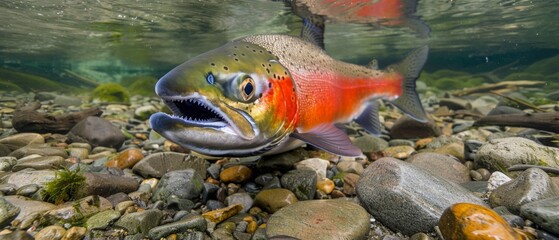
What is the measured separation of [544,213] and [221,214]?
2327 mm

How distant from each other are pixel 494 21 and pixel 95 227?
19.3m

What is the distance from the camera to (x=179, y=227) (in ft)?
7.09

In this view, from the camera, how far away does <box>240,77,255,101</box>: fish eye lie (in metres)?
2.02

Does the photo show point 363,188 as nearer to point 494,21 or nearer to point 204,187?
point 204,187

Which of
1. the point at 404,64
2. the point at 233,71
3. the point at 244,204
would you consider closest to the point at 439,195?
the point at 244,204

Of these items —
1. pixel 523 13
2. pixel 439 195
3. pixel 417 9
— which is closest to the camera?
pixel 439 195

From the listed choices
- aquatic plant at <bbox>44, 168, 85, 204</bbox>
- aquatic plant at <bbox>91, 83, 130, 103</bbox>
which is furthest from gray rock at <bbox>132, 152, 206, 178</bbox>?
aquatic plant at <bbox>91, 83, 130, 103</bbox>

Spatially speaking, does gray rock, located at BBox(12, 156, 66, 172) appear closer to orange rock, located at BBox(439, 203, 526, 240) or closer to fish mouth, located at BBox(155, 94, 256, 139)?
fish mouth, located at BBox(155, 94, 256, 139)

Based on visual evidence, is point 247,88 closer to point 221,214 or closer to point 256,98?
point 256,98

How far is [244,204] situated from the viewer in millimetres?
2662

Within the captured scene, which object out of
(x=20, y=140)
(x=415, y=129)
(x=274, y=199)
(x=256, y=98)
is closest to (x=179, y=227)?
(x=274, y=199)

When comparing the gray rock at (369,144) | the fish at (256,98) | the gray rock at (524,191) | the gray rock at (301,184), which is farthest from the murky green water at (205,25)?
the gray rock at (524,191)

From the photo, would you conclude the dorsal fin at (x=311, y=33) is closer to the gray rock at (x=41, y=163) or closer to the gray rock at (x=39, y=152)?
the gray rock at (x=41, y=163)

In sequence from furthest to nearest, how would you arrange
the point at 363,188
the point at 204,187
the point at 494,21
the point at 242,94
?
the point at 494,21, the point at 204,187, the point at 363,188, the point at 242,94
